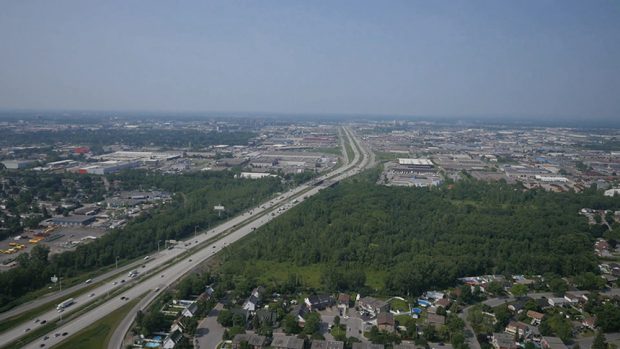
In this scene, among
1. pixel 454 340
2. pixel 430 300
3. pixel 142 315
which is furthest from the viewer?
pixel 430 300

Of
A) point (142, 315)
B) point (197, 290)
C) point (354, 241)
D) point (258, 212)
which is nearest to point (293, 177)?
point (258, 212)

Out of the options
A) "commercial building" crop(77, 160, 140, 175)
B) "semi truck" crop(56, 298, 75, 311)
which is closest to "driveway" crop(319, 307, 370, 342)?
"semi truck" crop(56, 298, 75, 311)

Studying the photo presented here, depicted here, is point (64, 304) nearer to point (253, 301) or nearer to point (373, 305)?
point (253, 301)

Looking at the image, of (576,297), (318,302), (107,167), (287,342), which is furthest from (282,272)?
(107,167)

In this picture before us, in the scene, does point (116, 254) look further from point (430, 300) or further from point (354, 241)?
point (430, 300)

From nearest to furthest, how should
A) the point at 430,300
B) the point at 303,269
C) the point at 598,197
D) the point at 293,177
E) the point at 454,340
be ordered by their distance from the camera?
the point at 454,340, the point at 430,300, the point at 303,269, the point at 598,197, the point at 293,177

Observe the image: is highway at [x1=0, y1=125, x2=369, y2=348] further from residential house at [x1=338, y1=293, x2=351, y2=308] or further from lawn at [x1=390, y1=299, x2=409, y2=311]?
lawn at [x1=390, y1=299, x2=409, y2=311]

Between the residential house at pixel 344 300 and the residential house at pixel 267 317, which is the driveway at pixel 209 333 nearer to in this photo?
the residential house at pixel 267 317

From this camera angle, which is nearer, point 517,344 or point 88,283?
point 517,344

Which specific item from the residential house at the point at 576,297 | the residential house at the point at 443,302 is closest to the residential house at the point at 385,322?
the residential house at the point at 443,302
